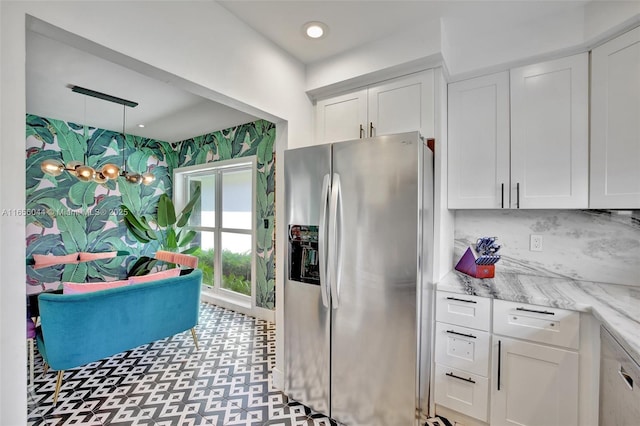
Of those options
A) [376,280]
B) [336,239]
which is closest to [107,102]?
[336,239]

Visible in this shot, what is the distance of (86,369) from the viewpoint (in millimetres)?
2520

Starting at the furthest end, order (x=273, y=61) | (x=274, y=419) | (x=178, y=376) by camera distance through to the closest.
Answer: (x=178, y=376) → (x=273, y=61) → (x=274, y=419)

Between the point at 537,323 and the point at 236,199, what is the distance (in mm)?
3689

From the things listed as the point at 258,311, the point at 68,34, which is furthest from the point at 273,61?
the point at 258,311

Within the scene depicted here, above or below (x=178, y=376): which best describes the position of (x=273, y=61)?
above

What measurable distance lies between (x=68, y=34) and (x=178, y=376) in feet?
8.15

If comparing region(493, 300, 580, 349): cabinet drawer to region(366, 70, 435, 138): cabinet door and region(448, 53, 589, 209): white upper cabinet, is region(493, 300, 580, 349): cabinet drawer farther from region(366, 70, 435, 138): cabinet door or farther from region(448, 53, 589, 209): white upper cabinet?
region(366, 70, 435, 138): cabinet door

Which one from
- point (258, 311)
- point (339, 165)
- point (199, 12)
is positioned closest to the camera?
point (199, 12)

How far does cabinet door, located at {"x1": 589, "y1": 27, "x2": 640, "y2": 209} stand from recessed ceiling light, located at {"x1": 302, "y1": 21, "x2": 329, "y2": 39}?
5.51 feet

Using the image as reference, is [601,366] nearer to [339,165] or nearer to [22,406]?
[339,165]

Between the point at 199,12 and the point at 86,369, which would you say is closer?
the point at 199,12

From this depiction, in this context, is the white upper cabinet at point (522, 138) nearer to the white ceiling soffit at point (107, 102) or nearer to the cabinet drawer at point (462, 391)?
the cabinet drawer at point (462, 391)

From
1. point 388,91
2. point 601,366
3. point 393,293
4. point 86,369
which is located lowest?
point 86,369

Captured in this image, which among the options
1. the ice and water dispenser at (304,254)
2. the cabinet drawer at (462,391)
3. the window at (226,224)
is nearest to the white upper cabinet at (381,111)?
the ice and water dispenser at (304,254)
